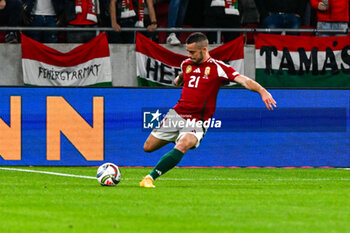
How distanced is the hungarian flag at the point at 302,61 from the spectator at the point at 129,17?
233 centimetres

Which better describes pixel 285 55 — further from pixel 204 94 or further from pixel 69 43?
pixel 204 94

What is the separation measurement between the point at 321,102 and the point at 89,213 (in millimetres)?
8682

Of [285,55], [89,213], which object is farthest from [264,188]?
[285,55]

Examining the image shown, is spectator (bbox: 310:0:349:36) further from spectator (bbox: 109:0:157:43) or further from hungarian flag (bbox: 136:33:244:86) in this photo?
spectator (bbox: 109:0:157:43)

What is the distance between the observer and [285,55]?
699 inches

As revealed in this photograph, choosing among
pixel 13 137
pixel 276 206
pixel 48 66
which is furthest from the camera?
pixel 48 66

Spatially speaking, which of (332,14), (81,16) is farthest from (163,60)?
(332,14)

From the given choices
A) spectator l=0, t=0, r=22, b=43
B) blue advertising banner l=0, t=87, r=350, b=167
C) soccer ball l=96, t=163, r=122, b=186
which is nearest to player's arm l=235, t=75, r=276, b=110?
soccer ball l=96, t=163, r=122, b=186

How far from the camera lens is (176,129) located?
11.5 metres

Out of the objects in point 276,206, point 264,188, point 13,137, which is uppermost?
point 276,206

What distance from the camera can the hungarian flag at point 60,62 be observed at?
1753cm

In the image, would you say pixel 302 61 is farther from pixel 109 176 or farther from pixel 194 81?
pixel 109 176

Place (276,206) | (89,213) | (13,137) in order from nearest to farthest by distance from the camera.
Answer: (89,213)
(276,206)
(13,137)

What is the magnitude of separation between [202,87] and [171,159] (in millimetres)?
1355
